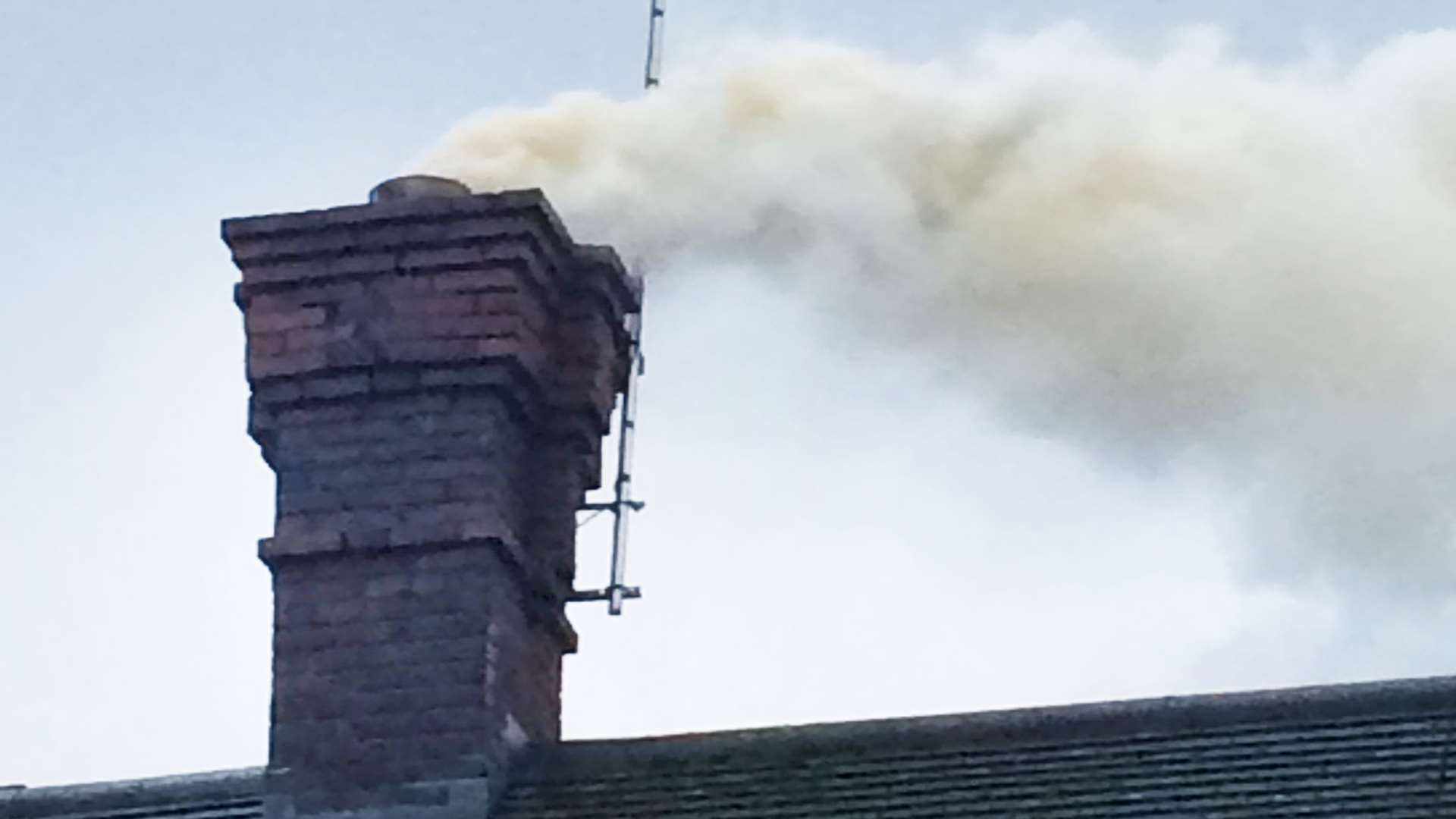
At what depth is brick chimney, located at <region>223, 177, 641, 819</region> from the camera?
47.4ft

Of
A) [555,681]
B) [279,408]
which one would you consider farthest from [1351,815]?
[279,408]

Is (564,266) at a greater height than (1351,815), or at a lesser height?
greater

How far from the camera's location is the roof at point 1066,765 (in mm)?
13539

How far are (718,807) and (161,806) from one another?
245 cm

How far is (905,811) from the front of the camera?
544 inches

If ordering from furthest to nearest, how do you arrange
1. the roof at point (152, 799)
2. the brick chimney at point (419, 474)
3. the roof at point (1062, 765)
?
1. the roof at point (152, 799)
2. the brick chimney at point (419, 474)
3. the roof at point (1062, 765)

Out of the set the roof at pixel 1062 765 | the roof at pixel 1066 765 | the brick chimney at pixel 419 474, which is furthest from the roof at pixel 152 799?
the roof at pixel 1066 765

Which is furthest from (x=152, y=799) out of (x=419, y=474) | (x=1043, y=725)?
(x=1043, y=725)

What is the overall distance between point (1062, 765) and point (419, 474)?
2.74 metres

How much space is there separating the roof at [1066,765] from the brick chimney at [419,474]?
0.49 metres

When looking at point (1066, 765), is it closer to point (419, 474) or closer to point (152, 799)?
point (419, 474)

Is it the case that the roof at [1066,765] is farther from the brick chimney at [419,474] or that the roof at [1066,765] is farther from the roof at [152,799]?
the roof at [152,799]

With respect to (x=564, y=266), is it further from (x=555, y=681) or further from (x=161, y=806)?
(x=161, y=806)

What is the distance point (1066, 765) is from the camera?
45.8ft
